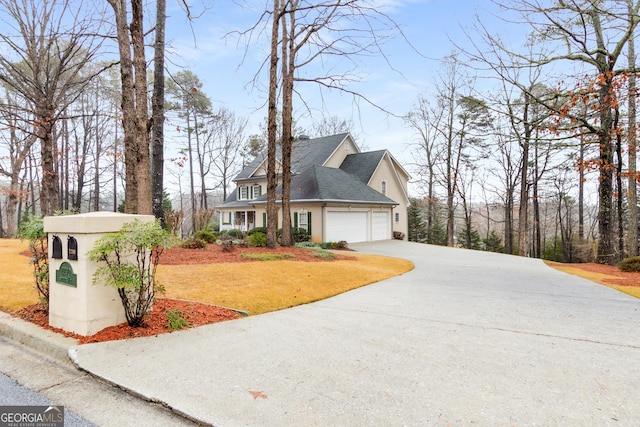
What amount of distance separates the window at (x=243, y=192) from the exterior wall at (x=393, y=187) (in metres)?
9.96

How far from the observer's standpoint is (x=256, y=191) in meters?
25.6

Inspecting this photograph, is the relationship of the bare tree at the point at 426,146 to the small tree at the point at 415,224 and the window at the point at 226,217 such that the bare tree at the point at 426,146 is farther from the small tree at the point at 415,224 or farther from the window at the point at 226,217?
the window at the point at 226,217

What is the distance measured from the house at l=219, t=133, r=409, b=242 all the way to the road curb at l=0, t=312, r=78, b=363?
13.5m

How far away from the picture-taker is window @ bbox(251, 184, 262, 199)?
25312mm

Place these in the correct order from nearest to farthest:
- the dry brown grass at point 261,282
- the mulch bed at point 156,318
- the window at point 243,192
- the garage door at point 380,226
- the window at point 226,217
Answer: the mulch bed at point 156,318
the dry brown grass at point 261,282
the garage door at point 380,226
the window at point 243,192
the window at point 226,217

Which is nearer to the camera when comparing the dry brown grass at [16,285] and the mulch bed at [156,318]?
the mulch bed at [156,318]

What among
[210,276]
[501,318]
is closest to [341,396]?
[501,318]

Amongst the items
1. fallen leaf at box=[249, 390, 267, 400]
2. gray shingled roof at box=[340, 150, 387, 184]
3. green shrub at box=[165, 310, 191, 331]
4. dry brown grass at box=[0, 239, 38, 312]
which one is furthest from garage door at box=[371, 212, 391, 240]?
fallen leaf at box=[249, 390, 267, 400]

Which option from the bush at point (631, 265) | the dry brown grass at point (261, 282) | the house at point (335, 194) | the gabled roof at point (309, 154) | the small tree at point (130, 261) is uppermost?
the gabled roof at point (309, 154)

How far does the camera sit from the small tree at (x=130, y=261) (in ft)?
10.9

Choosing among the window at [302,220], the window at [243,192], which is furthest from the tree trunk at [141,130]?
the window at [243,192]

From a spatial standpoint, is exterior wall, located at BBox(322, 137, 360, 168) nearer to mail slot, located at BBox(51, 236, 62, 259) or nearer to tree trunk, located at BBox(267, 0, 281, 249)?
tree trunk, located at BBox(267, 0, 281, 249)

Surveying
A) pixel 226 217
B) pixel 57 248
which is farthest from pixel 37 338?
pixel 226 217

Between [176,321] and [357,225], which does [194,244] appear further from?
[357,225]
